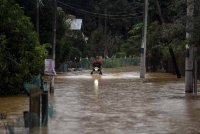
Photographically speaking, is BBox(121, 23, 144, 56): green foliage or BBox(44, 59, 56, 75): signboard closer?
BBox(44, 59, 56, 75): signboard

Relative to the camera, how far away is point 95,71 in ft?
165

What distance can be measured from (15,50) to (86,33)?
79166 mm

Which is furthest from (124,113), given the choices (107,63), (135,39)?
(107,63)

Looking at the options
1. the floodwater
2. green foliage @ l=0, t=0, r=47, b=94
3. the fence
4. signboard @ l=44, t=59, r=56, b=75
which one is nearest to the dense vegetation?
green foliage @ l=0, t=0, r=47, b=94

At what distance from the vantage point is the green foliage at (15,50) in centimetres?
2500

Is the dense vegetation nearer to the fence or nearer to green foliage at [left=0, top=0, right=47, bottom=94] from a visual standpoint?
green foliage at [left=0, top=0, right=47, bottom=94]

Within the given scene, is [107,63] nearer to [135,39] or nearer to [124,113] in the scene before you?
[135,39]

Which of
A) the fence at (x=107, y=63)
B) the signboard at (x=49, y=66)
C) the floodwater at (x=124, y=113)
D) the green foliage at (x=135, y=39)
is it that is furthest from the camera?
the fence at (x=107, y=63)

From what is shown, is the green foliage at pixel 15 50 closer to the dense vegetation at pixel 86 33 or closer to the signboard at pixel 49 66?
the dense vegetation at pixel 86 33

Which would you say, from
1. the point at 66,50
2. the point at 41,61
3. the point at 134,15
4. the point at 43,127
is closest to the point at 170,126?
the point at 43,127

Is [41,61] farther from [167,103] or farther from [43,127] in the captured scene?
[43,127]

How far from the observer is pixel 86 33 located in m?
105

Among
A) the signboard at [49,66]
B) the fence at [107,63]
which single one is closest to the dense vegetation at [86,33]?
the fence at [107,63]

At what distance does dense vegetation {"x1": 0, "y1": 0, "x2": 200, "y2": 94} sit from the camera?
2480 centimetres
